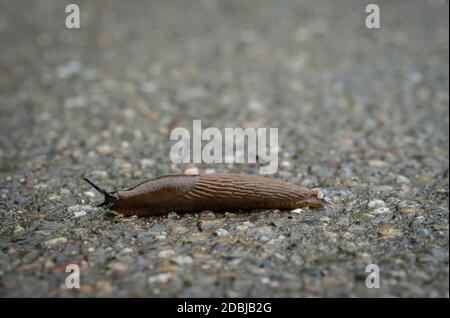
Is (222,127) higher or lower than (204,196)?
higher

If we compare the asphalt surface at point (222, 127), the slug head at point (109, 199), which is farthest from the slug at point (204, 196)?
the asphalt surface at point (222, 127)

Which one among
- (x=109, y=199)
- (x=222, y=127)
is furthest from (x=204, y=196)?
(x=222, y=127)

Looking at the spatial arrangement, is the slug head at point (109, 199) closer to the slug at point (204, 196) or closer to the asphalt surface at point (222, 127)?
the slug at point (204, 196)

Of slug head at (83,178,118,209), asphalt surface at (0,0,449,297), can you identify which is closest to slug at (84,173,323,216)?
slug head at (83,178,118,209)

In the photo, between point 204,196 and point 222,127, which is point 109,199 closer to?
point 204,196

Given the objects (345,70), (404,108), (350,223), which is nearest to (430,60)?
(345,70)

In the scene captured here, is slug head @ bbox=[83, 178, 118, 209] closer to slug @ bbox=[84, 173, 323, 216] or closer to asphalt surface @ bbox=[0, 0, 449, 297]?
slug @ bbox=[84, 173, 323, 216]
